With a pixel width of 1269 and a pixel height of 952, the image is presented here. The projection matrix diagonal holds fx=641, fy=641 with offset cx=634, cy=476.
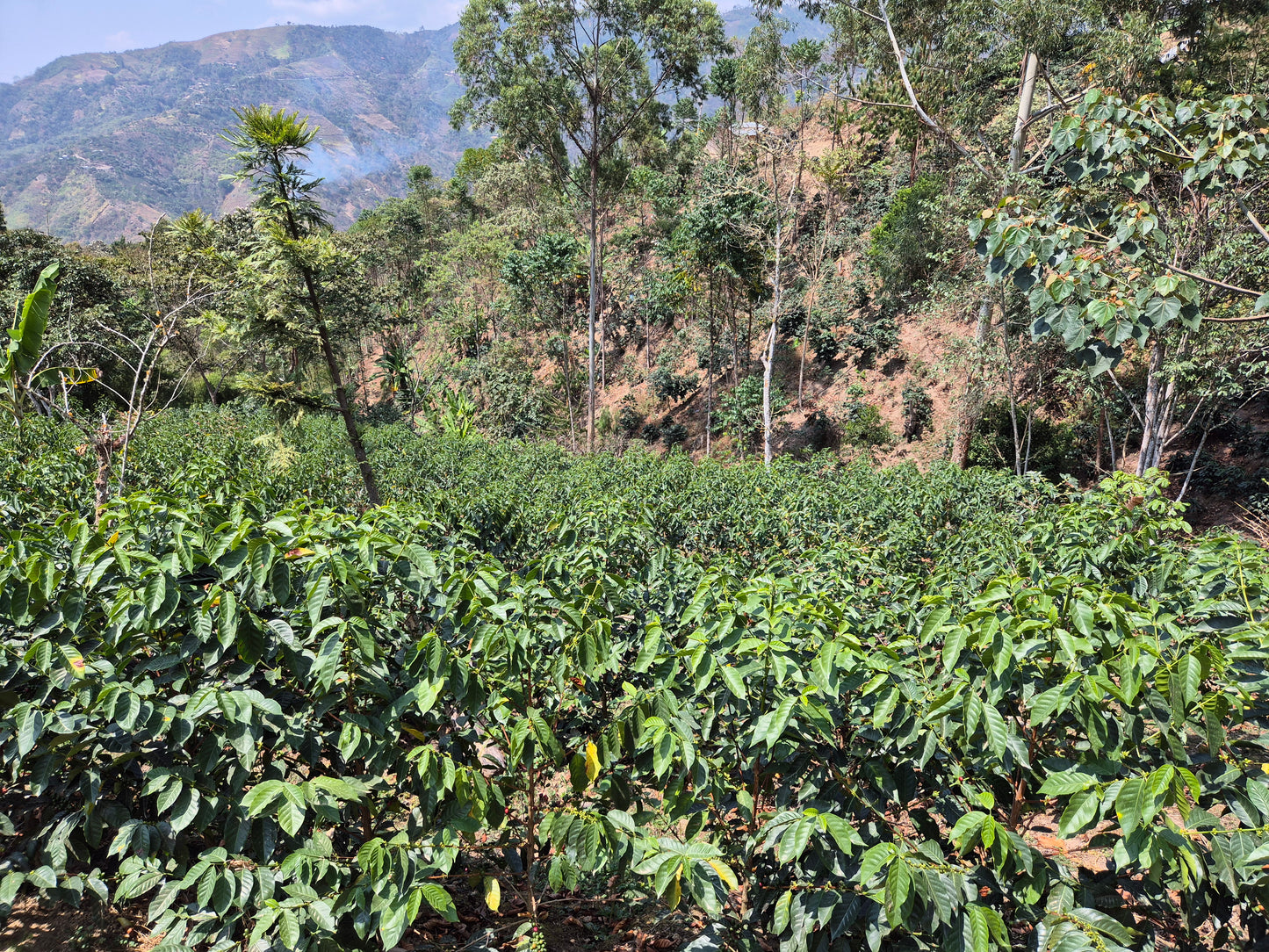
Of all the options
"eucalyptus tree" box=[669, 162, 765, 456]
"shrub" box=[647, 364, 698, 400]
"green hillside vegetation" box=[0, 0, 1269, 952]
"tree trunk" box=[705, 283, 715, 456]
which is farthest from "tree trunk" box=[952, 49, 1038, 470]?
"shrub" box=[647, 364, 698, 400]

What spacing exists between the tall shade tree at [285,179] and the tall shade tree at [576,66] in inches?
355

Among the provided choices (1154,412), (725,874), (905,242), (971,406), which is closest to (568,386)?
(905,242)

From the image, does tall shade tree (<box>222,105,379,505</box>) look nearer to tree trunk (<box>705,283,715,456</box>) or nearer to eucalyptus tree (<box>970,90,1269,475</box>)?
eucalyptus tree (<box>970,90,1269,475</box>)

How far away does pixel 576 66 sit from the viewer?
668 inches

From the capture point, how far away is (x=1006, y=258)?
9.00 feet

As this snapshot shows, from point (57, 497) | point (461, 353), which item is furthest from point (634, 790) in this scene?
point (461, 353)

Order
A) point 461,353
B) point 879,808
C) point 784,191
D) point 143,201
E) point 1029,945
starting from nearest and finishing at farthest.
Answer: point 1029,945 → point 879,808 → point 784,191 → point 461,353 → point 143,201

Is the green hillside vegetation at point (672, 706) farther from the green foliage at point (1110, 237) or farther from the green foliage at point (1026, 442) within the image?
the green foliage at point (1026, 442)

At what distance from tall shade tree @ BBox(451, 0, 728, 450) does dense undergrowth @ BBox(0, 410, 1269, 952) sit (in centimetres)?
1490

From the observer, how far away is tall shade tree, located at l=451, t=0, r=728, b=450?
653 inches

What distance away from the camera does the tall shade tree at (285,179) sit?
23.7 feet

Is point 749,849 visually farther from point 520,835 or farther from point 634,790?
Answer: point 520,835

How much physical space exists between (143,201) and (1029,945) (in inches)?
7652

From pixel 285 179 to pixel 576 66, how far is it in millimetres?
12186
